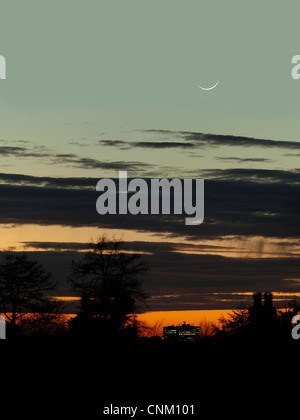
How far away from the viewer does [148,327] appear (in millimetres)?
69375

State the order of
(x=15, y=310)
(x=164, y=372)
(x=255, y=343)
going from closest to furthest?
(x=164, y=372)
(x=255, y=343)
(x=15, y=310)

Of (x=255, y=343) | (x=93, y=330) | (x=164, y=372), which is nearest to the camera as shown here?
(x=164, y=372)

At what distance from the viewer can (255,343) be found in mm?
55375
